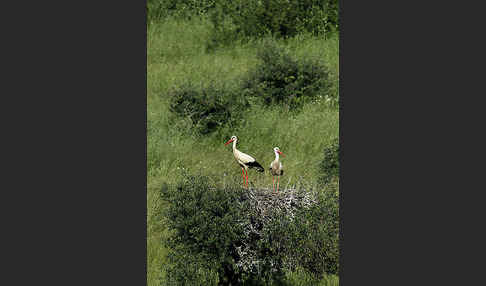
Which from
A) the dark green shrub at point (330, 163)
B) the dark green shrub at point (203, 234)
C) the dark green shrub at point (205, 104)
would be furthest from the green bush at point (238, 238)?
the dark green shrub at point (205, 104)

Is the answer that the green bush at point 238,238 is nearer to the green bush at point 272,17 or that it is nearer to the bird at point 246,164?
the bird at point 246,164

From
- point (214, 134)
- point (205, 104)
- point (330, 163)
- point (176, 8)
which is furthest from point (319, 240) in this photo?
point (176, 8)

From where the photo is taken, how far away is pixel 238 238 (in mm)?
10594

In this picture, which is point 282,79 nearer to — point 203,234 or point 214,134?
point 214,134

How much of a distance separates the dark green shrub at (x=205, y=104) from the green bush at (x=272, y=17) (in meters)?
1.26

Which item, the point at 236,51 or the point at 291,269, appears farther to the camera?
the point at 236,51

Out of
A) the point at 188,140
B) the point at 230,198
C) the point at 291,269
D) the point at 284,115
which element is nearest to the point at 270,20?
the point at 284,115

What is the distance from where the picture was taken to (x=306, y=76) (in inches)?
476

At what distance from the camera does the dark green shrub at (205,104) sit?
11.7 meters

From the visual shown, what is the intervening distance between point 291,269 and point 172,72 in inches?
134

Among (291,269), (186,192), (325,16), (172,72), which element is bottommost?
(291,269)

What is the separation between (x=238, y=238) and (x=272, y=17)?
3.87 m

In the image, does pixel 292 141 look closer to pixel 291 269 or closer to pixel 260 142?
pixel 260 142

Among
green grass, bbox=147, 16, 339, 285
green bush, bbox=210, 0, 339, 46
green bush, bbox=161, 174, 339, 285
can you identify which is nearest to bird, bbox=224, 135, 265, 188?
green grass, bbox=147, 16, 339, 285
